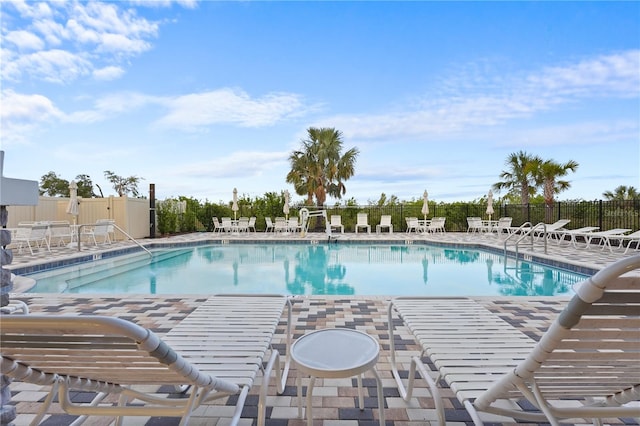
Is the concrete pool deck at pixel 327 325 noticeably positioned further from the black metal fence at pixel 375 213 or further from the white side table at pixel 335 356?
the black metal fence at pixel 375 213

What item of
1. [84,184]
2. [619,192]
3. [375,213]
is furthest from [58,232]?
[619,192]

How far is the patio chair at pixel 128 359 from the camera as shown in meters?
0.98

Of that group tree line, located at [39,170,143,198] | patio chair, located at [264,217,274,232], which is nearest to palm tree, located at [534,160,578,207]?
patio chair, located at [264,217,274,232]

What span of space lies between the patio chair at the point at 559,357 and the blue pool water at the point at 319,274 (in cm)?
388

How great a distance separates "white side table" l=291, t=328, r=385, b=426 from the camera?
1512 millimetres

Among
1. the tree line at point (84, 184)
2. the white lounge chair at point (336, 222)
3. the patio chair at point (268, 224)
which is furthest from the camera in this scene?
the tree line at point (84, 184)

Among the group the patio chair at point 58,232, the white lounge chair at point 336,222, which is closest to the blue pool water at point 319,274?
the patio chair at point 58,232

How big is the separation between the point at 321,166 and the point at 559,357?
49.4 feet

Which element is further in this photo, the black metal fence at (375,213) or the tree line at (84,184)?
the tree line at (84,184)

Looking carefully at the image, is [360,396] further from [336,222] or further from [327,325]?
[336,222]

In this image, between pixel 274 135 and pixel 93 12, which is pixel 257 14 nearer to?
pixel 93 12

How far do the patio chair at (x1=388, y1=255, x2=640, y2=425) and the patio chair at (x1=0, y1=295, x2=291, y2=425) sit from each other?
0.95 m

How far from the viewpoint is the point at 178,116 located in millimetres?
13062

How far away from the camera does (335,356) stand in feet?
5.46
